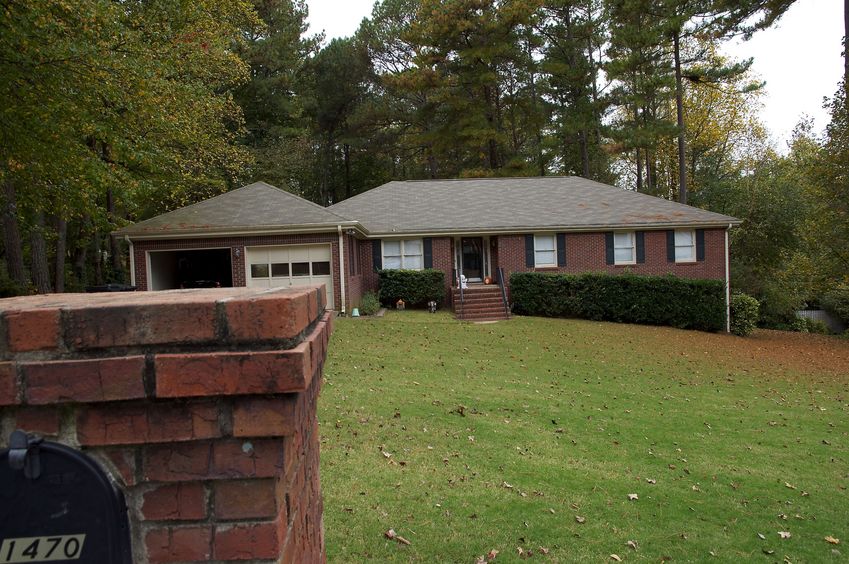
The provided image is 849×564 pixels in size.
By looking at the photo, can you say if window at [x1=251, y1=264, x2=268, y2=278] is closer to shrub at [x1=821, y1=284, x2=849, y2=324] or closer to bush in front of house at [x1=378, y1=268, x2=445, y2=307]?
bush in front of house at [x1=378, y1=268, x2=445, y2=307]

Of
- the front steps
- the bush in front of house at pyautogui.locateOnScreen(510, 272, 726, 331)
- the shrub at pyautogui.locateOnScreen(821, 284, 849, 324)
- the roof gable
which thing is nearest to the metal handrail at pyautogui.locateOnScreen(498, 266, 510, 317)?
the front steps

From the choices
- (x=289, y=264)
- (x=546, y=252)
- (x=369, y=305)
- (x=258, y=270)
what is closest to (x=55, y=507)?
(x=369, y=305)

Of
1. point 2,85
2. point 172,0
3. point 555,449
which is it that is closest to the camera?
point 555,449

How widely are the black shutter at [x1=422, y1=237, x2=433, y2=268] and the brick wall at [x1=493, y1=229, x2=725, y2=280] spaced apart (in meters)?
2.61

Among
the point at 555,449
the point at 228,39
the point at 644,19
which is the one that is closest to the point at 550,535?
the point at 555,449

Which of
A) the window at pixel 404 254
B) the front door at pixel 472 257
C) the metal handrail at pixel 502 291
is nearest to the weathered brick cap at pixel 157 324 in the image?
the metal handrail at pixel 502 291

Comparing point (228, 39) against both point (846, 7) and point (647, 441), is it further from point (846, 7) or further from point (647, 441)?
point (846, 7)

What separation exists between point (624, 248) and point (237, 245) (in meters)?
14.1

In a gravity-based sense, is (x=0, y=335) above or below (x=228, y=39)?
below

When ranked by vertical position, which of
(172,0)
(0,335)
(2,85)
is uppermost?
(172,0)

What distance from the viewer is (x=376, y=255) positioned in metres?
21.8

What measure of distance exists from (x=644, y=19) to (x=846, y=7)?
1186 centimetres

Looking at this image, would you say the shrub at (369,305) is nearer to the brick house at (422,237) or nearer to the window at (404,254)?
the brick house at (422,237)

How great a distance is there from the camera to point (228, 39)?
21.5m
